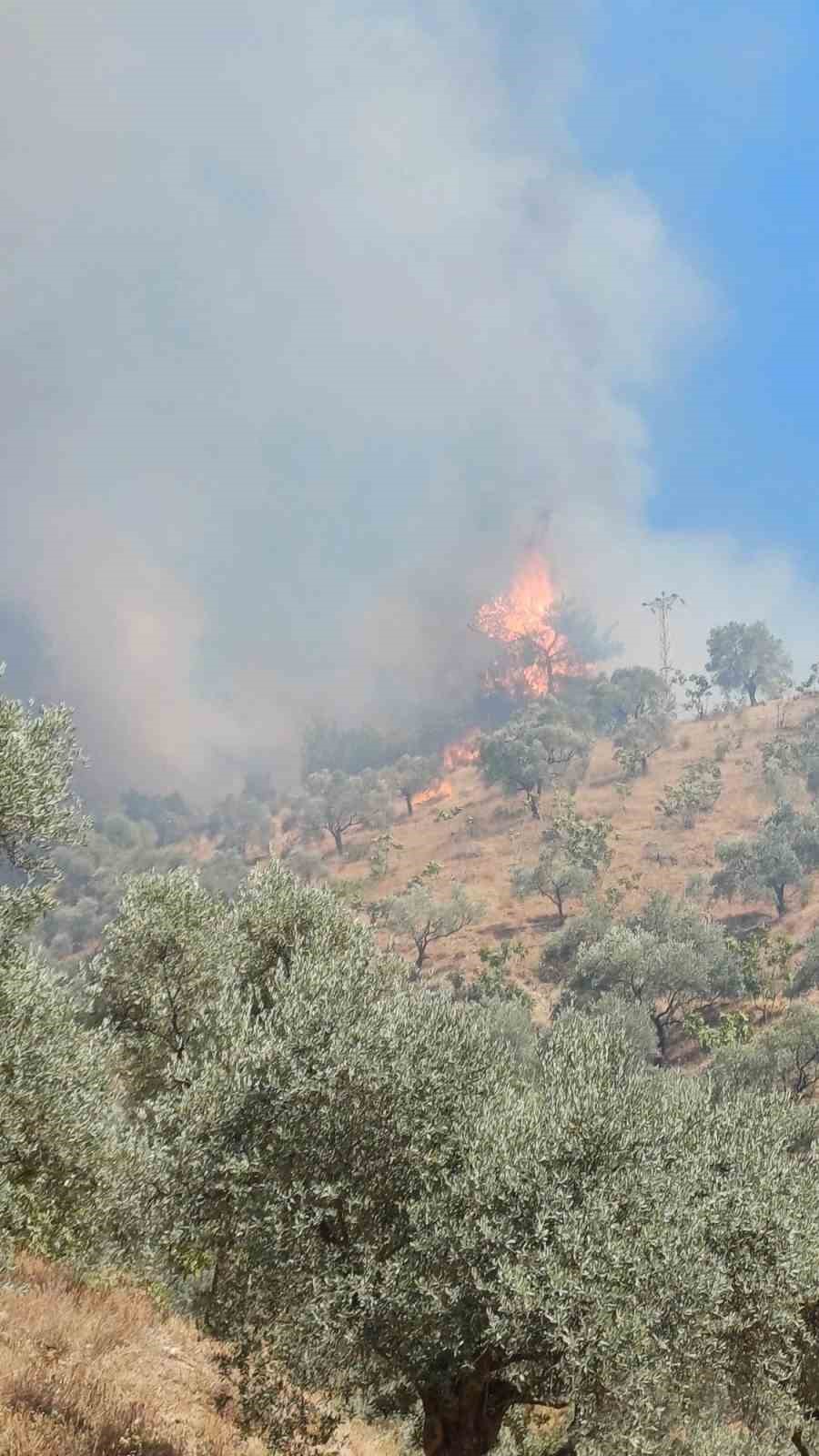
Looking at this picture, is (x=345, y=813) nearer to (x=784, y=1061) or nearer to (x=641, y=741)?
(x=641, y=741)

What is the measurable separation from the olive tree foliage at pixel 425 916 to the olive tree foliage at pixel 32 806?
281 ft

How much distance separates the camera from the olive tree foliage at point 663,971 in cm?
7562

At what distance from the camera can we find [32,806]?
633 inches

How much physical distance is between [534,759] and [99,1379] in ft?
477

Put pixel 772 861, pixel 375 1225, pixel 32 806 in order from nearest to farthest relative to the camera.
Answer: pixel 375 1225
pixel 32 806
pixel 772 861

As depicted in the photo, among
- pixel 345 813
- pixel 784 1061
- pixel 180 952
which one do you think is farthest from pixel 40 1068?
pixel 345 813

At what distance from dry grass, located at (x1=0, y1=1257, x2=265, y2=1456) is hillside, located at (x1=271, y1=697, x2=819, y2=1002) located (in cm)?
7347

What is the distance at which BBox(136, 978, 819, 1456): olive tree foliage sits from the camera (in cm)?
1123

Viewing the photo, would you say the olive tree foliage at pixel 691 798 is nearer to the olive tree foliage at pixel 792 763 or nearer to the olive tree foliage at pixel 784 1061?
the olive tree foliage at pixel 792 763

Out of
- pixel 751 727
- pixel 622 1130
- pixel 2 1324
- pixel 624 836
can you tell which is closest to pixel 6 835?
pixel 2 1324

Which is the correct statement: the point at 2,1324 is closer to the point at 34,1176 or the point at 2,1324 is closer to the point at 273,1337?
the point at 34,1176

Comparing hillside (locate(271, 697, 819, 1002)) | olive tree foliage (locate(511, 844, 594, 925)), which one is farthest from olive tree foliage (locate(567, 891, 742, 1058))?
olive tree foliage (locate(511, 844, 594, 925))

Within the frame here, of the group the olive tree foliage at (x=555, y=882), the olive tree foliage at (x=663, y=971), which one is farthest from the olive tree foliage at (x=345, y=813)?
the olive tree foliage at (x=663, y=971)

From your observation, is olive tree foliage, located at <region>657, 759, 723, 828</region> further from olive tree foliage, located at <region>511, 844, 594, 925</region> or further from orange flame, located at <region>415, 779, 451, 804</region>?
orange flame, located at <region>415, 779, 451, 804</region>
